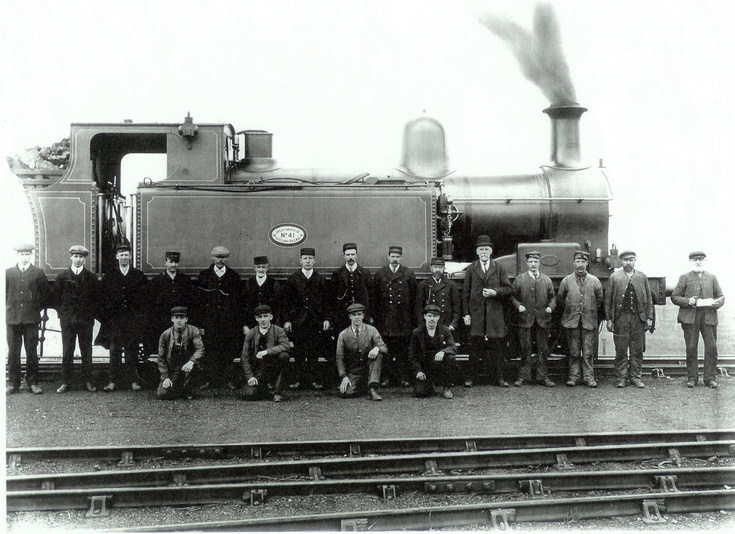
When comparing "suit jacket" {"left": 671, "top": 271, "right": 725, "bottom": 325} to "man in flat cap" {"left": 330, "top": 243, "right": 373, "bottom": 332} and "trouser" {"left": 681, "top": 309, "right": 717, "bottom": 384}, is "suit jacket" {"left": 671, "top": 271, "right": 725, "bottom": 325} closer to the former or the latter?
"trouser" {"left": 681, "top": 309, "right": 717, "bottom": 384}

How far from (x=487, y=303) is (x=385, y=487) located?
3.77 m

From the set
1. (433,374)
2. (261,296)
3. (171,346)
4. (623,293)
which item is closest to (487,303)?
(433,374)

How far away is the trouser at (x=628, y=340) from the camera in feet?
25.7

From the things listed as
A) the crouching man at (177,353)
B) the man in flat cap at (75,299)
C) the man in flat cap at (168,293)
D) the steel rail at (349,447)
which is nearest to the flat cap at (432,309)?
the steel rail at (349,447)

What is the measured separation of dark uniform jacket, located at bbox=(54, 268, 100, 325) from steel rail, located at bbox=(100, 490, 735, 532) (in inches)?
157

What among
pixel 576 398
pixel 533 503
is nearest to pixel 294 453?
pixel 533 503

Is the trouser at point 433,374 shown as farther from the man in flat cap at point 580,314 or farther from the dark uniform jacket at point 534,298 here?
the man in flat cap at point 580,314

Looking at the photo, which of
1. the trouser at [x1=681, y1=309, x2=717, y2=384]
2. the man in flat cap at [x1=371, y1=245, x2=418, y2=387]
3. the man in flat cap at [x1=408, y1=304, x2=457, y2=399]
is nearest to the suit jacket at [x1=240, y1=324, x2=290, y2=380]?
the man in flat cap at [x1=371, y1=245, x2=418, y2=387]

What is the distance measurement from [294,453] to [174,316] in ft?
8.47

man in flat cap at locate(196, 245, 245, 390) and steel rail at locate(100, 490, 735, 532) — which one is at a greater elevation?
man in flat cap at locate(196, 245, 245, 390)

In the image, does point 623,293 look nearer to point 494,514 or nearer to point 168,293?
point 494,514

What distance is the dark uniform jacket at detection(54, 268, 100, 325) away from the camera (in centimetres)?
734

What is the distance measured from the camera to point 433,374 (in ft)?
23.8

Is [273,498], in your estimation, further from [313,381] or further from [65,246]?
[65,246]
